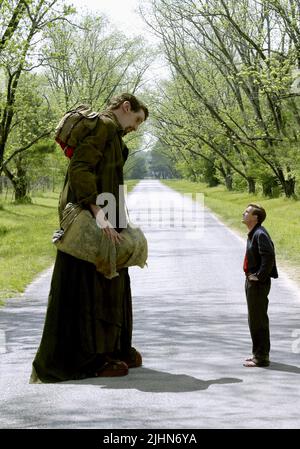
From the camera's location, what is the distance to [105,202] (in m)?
7.16

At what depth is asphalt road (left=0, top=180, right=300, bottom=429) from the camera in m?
5.91

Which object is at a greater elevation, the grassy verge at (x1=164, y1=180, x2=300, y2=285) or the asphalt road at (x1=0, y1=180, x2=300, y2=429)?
the asphalt road at (x1=0, y1=180, x2=300, y2=429)

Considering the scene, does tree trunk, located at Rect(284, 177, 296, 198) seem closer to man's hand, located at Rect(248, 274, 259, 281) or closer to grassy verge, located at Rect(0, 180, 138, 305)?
grassy verge, located at Rect(0, 180, 138, 305)

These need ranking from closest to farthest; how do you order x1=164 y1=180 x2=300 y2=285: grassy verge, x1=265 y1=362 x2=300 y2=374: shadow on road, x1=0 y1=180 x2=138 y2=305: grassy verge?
x1=265 y1=362 x2=300 y2=374: shadow on road
x1=0 y1=180 x2=138 y2=305: grassy verge
x1=164 y1=180 x2=300 y2=285: grassy verge

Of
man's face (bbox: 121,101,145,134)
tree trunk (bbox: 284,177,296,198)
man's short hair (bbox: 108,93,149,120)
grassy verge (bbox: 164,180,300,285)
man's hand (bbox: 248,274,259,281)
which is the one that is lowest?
grassy verge (bbox: 164,180,300,285)

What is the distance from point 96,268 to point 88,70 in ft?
174

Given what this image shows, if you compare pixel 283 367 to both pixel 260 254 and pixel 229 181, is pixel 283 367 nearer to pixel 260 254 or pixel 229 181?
pixel 260 254

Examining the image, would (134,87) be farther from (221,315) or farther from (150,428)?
(150,428)

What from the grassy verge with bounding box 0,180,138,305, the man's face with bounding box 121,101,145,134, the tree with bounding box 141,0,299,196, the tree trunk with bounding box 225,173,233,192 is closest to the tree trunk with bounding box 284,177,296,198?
the tree with bounding box 141,0,299,196

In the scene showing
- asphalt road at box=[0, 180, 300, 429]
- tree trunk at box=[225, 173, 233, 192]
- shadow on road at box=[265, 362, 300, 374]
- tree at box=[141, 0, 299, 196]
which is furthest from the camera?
tree trunk at box=[225, 173, 233, 192]

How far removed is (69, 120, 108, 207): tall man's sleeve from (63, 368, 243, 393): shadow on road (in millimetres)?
1275

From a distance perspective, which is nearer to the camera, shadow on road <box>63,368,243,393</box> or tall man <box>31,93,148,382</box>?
shadow on road <box>63,368,243,393</box>

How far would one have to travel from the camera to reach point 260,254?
7.63 metres

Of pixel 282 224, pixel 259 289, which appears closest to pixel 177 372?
pixel 259 289
